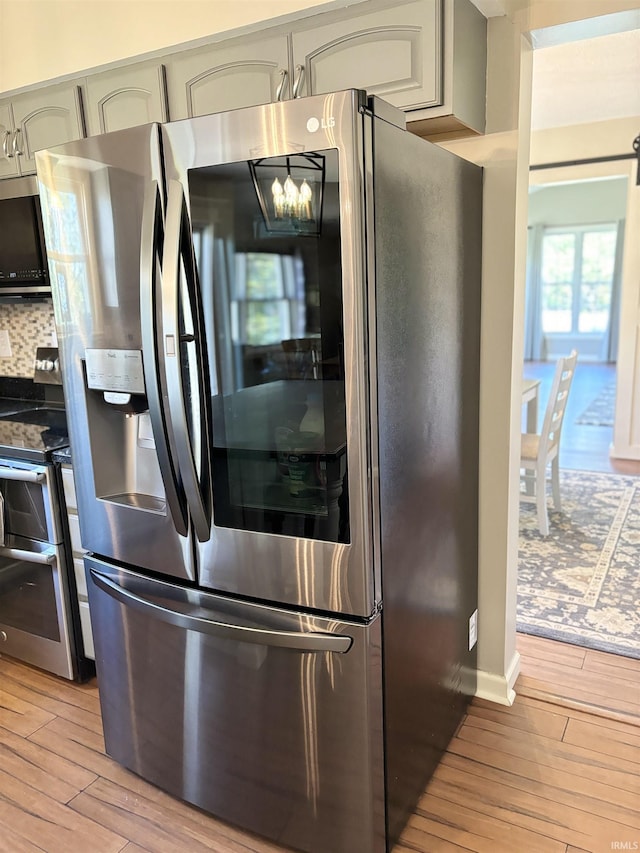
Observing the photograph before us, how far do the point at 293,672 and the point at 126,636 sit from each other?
0.57m

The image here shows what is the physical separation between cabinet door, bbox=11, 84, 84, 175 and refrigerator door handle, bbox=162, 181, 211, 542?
1.18m

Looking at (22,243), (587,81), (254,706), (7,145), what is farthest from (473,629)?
(587,81)

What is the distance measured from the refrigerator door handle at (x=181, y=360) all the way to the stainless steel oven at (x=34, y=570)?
95cm

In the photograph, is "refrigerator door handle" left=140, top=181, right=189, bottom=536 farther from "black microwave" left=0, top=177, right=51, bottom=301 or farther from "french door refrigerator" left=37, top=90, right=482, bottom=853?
"black microwave" left=0, top=177, right=51, bottom=301

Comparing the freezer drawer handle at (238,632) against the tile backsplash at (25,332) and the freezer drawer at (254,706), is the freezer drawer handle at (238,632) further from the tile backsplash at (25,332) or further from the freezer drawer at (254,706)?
the tile backsplash at (25,332)

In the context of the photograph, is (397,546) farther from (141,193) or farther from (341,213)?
(141,193)

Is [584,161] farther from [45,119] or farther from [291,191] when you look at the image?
[291,191]

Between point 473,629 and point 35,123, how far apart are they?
2.48 metres

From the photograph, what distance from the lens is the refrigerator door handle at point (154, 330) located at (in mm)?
1484

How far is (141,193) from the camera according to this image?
1509mm

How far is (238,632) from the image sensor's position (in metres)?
1.58

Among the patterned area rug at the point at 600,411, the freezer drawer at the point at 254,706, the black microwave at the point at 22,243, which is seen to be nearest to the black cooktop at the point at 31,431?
the black microwave at the point at 22,243

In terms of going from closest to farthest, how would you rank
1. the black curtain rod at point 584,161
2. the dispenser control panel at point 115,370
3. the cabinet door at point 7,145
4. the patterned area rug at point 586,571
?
the dispenser control panel at point 115,370 < the cabinet door at point 7,145 < the patterned area rug at point 586,571 < the black curtain rod at point 584,161

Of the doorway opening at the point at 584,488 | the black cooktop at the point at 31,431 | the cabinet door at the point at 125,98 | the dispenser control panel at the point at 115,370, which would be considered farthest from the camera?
the doorway opening at the point at 584,488
